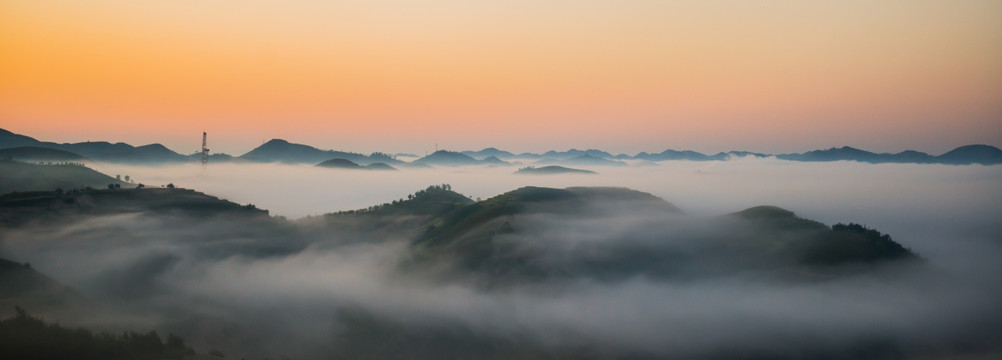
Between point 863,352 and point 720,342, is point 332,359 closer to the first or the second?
point 720,342

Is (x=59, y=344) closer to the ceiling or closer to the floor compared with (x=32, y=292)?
closer to the floor

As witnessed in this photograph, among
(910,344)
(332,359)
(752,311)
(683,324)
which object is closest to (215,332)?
(332,359)

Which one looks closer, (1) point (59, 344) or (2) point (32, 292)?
(1) point (59, 344)

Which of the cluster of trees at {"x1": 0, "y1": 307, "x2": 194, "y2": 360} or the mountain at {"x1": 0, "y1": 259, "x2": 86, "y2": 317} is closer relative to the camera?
the cluster of trees at {"x1": 0, "y1": 307, "x2": 194, "y2": 360}

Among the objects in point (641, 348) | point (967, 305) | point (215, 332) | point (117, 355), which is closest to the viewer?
point (117, 355)

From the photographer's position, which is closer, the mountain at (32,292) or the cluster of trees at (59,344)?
the cluster of trees at (59,344)

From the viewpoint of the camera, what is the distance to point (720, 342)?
180375 millimetres

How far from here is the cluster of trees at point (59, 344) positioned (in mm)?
93875

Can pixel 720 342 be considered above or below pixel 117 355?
below

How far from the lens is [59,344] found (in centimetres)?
9831

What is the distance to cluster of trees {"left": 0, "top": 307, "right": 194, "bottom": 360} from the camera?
9388cm

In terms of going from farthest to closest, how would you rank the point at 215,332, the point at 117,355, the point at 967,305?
1. the point at 967,305
2. the point at 215,332
3. the point at 117,355

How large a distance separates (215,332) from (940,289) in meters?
241

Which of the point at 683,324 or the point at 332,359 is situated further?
the point at 683,324
